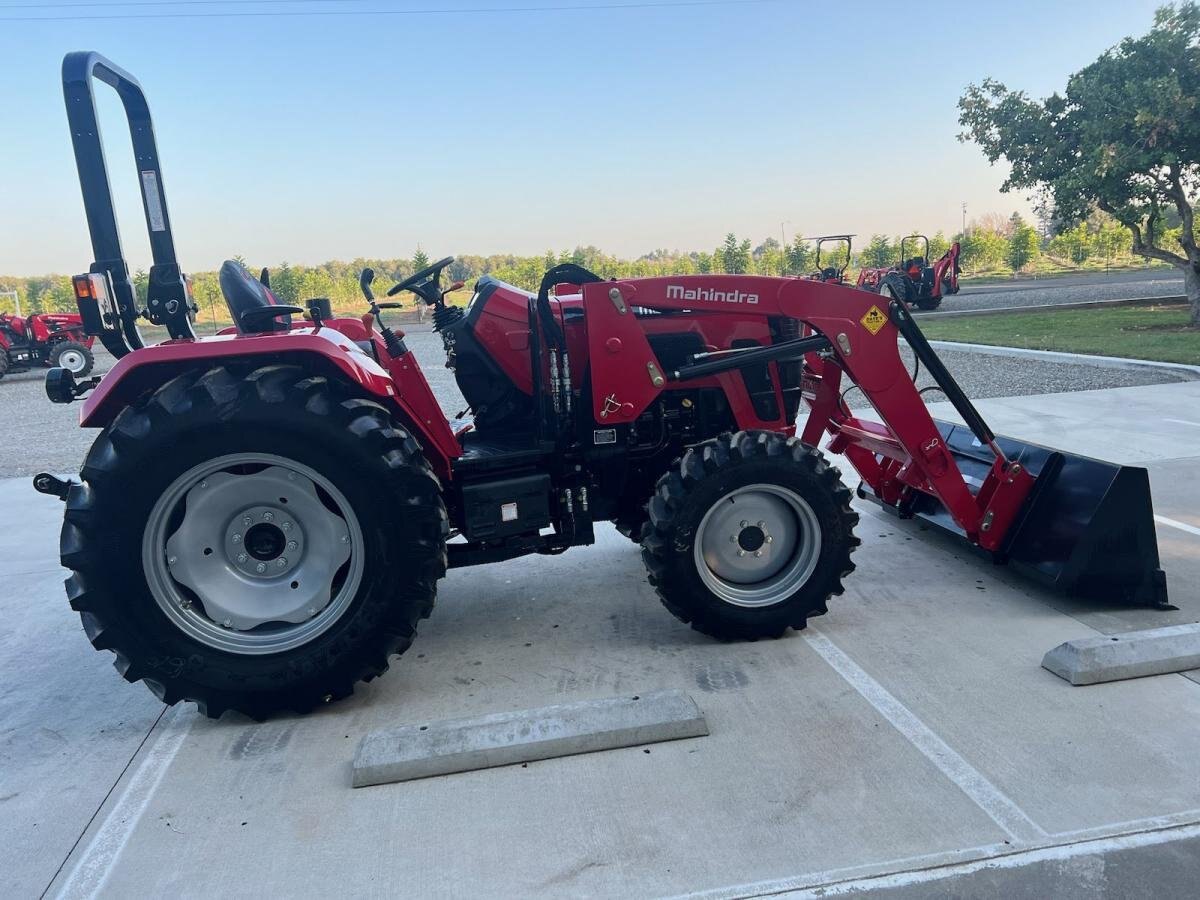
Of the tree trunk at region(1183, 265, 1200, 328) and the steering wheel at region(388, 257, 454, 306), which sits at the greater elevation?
the steering wheel at region(388, 257, 454, 306)

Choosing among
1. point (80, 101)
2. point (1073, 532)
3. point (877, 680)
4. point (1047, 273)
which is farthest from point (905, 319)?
point (1047, 273)

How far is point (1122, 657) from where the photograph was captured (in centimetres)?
334

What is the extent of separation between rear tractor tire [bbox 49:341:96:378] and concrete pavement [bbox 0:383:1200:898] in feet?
48.6

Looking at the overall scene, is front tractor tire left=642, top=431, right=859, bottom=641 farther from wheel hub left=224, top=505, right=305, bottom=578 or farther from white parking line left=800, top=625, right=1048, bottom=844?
wheel hub left=224, top=505, right=305, bottom=578

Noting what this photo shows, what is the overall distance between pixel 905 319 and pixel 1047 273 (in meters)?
42.9

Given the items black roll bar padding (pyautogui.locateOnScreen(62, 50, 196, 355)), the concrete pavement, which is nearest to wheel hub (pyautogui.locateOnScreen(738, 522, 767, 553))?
the concrete pavement

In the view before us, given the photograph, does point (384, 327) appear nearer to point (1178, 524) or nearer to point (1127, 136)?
point (1178, 524)

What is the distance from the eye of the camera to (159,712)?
11.3 feet

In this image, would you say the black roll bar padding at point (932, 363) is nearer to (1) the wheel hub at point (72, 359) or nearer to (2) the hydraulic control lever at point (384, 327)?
(2) the hydraulic control lever at point (384, 327)

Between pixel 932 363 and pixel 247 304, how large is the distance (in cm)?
326

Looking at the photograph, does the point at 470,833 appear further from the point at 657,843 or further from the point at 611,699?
the point at 611,699

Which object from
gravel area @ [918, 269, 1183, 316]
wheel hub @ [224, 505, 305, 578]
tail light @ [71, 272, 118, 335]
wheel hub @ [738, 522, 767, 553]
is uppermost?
tail light @ [71, 272, 118, 335]

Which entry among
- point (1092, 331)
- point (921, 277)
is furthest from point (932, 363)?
point (921, 277)

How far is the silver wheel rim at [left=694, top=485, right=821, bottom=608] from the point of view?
3820mm
